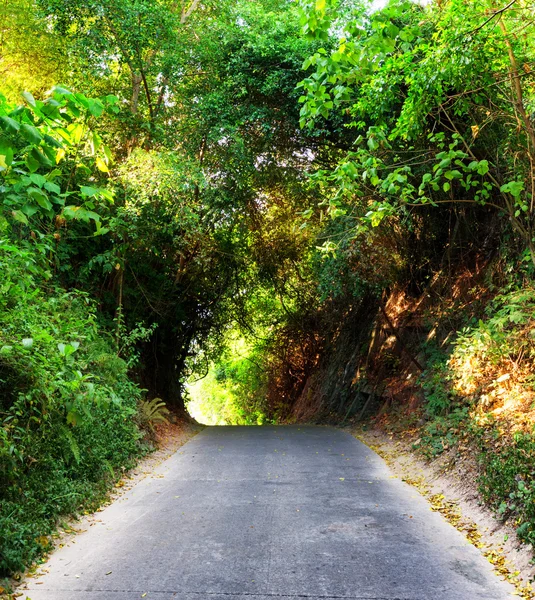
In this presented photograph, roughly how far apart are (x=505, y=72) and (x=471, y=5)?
1288 millimetres

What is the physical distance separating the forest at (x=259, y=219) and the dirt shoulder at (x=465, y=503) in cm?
23

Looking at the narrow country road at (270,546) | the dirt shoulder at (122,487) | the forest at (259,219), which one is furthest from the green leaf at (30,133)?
the dirt shoulder at (122,487)

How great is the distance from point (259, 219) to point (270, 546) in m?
12.8

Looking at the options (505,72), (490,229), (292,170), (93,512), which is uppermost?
(292,170)

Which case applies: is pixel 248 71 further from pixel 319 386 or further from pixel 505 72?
pixel 319 386

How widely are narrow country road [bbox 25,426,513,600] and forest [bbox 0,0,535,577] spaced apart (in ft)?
1.87

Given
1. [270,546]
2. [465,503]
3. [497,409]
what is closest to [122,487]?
[270,546]

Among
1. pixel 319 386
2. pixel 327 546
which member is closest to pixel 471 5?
pixel 327 546

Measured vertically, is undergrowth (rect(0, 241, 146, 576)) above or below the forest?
below

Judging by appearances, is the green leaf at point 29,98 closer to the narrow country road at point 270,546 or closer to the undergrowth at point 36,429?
the undergrowth at point 36,429

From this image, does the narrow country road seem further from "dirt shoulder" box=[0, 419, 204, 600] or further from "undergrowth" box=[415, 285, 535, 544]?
"undergrowth" box=[415, 285, 535, 544]

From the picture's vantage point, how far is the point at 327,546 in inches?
182

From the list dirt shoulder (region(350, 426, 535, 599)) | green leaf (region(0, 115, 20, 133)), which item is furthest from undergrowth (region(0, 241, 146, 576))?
dirt shoulder (region(350, 426, 535, 599))

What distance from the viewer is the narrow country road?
3.83 m
